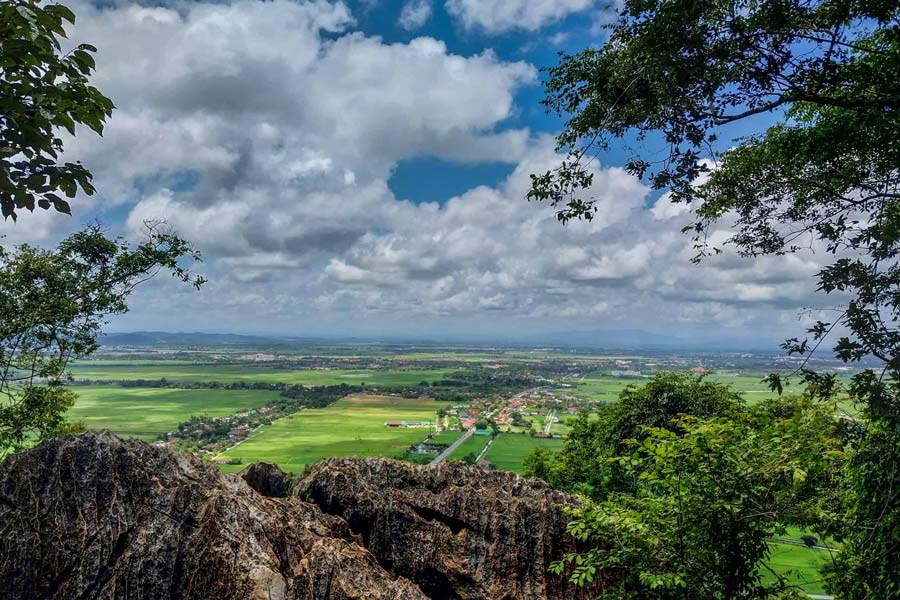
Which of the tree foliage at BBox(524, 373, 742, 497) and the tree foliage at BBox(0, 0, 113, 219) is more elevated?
the tree foliage at BBox(0, 0, 113, 219)

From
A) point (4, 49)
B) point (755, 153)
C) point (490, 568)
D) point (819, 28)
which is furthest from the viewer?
point (490, 568)

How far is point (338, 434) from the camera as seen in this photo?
81875 millimetres

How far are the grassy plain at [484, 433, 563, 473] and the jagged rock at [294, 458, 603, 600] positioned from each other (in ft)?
145

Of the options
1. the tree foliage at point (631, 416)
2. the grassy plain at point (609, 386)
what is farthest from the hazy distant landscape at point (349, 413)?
the tree foliage at point (631, 416)

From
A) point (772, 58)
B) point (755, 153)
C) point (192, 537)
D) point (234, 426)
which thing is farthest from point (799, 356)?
point (234, 426)

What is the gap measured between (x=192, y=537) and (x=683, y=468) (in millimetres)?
9355

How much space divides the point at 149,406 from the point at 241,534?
107207 mm

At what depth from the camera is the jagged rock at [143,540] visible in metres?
8.38

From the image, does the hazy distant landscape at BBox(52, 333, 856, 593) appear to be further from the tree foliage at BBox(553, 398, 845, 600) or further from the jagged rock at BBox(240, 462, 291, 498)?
the jagged rock at BBox(240, 462, 291, 498)

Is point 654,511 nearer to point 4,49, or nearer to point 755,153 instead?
point 755,153

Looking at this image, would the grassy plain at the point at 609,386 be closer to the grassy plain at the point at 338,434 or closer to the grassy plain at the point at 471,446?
the grassy plain at the point at 338,434

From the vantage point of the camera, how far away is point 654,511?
8.73 m

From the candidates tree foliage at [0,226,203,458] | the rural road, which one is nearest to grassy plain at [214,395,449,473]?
the rural road

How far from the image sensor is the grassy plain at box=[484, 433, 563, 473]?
5993 centimetres
